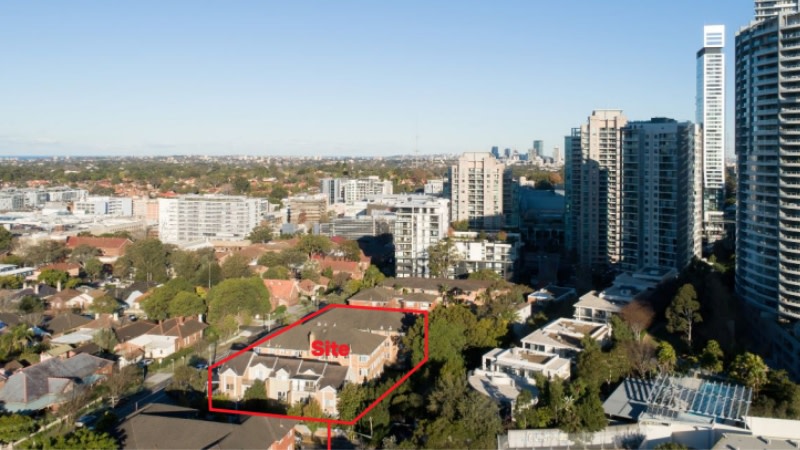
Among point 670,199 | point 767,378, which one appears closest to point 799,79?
point 767,378

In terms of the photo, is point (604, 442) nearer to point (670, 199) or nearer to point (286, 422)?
point (286, 422)

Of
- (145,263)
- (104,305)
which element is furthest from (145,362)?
(145,263)

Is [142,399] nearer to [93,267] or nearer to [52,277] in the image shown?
[52,277]

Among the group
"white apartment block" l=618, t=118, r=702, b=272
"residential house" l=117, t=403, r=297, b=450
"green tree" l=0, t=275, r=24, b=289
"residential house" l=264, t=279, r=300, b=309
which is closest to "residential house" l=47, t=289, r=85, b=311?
"green tree" l=0, t=275, r=24, b=289

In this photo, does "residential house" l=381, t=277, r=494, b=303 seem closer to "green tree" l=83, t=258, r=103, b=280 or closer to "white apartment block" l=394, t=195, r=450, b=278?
"white apartment block" l=394, t=195, r=450, b=278

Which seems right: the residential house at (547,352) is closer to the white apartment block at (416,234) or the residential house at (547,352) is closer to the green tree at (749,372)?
the green tree at (749,372)
